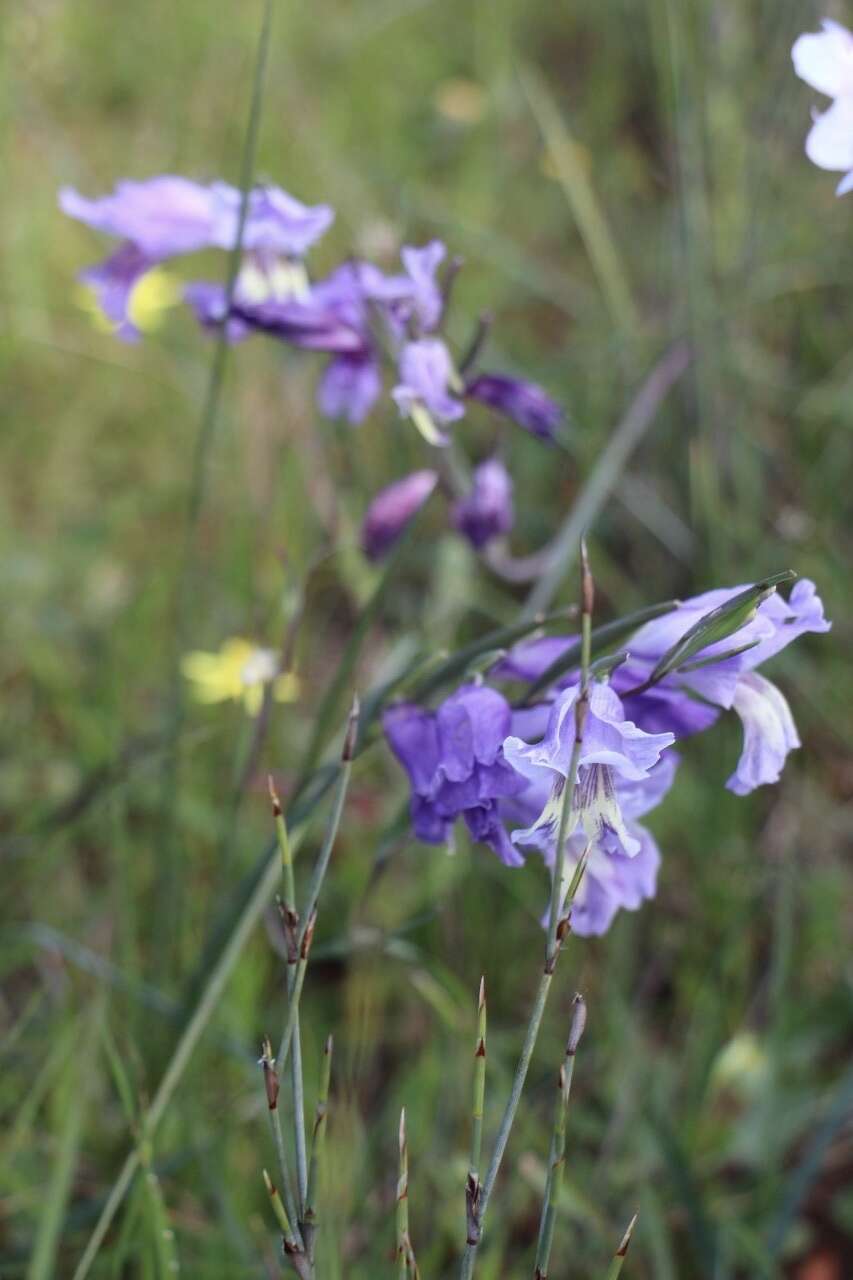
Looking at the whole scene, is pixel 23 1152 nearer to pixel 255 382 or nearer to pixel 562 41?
pixel 255 382

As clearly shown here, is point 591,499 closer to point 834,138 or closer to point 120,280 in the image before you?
point 120,280

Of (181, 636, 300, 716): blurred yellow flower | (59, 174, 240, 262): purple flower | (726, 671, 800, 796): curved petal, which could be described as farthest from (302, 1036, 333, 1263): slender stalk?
(181, 636, 300, 716): blurred yellow flower

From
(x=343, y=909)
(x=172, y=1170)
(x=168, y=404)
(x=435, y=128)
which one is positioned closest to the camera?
(x=172, y=1170)

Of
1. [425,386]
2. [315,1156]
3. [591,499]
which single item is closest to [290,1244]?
[315,1156]

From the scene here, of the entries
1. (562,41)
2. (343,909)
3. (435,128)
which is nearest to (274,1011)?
(343,909)

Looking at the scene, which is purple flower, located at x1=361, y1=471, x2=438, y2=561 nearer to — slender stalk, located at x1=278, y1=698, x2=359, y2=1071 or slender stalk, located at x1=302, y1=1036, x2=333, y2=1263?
slender stalk, located at x1=278, y1=698, x2=359, y2=1071

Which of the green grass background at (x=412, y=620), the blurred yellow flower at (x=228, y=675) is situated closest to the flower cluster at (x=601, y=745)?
the green grass background at (x=412, y=620)
